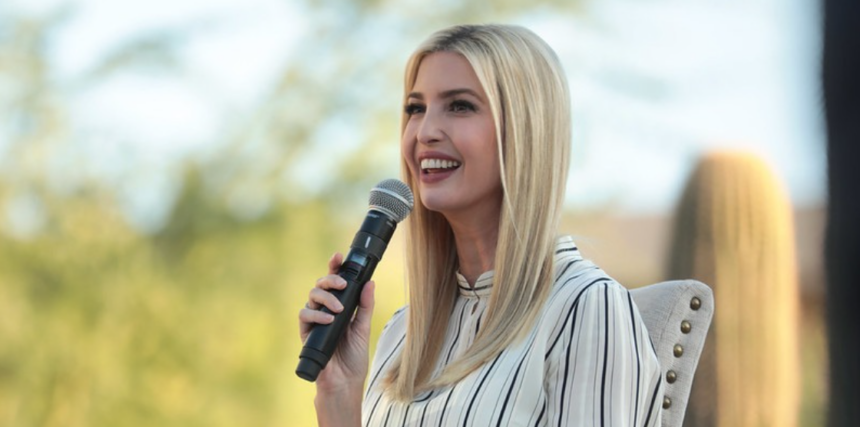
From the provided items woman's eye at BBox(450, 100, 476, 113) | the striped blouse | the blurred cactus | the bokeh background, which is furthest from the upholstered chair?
the bokeh background

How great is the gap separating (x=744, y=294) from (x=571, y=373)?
176 centimetres

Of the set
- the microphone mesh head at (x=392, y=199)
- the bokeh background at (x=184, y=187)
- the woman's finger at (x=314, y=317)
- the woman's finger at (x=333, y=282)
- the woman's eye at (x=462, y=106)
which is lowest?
the woman's finger at (x=314, y=317)

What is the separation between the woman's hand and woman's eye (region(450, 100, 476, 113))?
1.05ft

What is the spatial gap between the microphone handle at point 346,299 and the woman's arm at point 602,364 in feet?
0.97

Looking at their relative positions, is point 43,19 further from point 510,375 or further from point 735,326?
point 510,375

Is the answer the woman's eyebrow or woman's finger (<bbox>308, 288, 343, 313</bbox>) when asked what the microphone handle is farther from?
the woman's eyebrow

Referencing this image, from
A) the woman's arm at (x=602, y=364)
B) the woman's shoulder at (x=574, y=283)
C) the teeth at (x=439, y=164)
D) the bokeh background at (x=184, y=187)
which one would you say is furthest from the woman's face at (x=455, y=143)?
the bokeh background at (x=184, y=187)

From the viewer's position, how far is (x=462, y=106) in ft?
5.15

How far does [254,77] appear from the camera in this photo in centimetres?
476

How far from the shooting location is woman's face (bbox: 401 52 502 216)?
5.02ft

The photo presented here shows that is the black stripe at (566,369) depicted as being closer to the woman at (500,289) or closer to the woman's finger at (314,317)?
the woman at (500,289)

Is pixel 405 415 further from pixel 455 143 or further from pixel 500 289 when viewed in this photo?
pixel 455 143

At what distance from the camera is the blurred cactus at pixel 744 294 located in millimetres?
2928

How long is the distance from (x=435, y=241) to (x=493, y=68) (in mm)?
359
